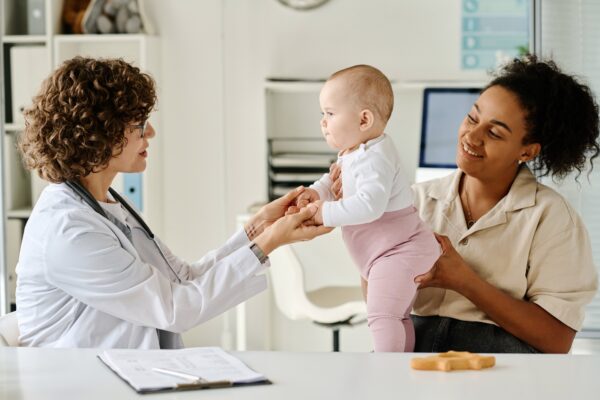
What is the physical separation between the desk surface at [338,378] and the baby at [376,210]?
30 centimetres

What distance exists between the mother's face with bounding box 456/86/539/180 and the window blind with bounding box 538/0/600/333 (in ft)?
2.85

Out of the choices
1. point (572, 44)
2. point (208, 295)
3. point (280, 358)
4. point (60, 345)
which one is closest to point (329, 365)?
point (280, 358)

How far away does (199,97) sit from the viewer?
15.6 feet

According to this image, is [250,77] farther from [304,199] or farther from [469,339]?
[469,339]

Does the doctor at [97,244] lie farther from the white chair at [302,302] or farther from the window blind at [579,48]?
the white chair at [302,302]

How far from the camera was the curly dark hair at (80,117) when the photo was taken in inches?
76.4

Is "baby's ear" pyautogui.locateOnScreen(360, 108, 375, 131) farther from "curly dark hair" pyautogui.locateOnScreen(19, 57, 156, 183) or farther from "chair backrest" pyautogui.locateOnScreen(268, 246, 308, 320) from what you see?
"chair backrest" pyautogui.locateOnScreen(268, 246, 308, 320)

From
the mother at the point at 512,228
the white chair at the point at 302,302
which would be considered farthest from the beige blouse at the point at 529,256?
the white chair at the point at 302,302

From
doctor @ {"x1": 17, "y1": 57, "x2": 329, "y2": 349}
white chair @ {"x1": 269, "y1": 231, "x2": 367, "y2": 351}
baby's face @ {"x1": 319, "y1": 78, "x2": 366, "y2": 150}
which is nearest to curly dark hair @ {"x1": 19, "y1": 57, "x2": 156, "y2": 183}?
doctor @ {"x1": 17, "y1": 57, "x2": 329, "y2": 349}

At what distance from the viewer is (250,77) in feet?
15.4

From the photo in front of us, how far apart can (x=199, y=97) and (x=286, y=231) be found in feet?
9.26

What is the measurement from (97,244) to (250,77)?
294 centimetres

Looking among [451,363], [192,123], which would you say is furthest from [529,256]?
[192,123]

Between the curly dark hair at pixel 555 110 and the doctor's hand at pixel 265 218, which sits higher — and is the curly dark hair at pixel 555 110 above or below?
above
